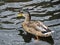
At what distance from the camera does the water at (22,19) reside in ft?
37.4

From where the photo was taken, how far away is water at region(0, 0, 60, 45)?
1139cm

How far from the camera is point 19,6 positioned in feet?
47.9

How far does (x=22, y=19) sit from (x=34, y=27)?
1672 mm

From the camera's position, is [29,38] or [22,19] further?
[22,19]

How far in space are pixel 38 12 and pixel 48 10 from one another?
54 centimetres

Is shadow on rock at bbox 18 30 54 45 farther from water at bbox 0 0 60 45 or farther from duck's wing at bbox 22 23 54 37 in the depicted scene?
duck's wing at bbox 22 23 54 37

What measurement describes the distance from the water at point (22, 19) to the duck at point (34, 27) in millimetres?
193

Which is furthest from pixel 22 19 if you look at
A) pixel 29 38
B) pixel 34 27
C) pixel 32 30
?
pixel 29 38

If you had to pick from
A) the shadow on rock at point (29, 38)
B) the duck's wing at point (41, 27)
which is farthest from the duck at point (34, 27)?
the shadow on rock at point (29, 38)

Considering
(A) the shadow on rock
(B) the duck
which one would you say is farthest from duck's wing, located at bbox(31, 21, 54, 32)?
(A) the shadow on rock

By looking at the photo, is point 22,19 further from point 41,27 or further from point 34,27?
point 41,27

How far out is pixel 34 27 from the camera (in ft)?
39.2

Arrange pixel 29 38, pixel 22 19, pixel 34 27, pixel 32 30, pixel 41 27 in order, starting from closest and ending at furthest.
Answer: pixel 41 27 → pixel 29 38 → pixel 34 27 → pixel 32 30 → pixel 22 19

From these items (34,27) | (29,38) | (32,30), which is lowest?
(29,38)
